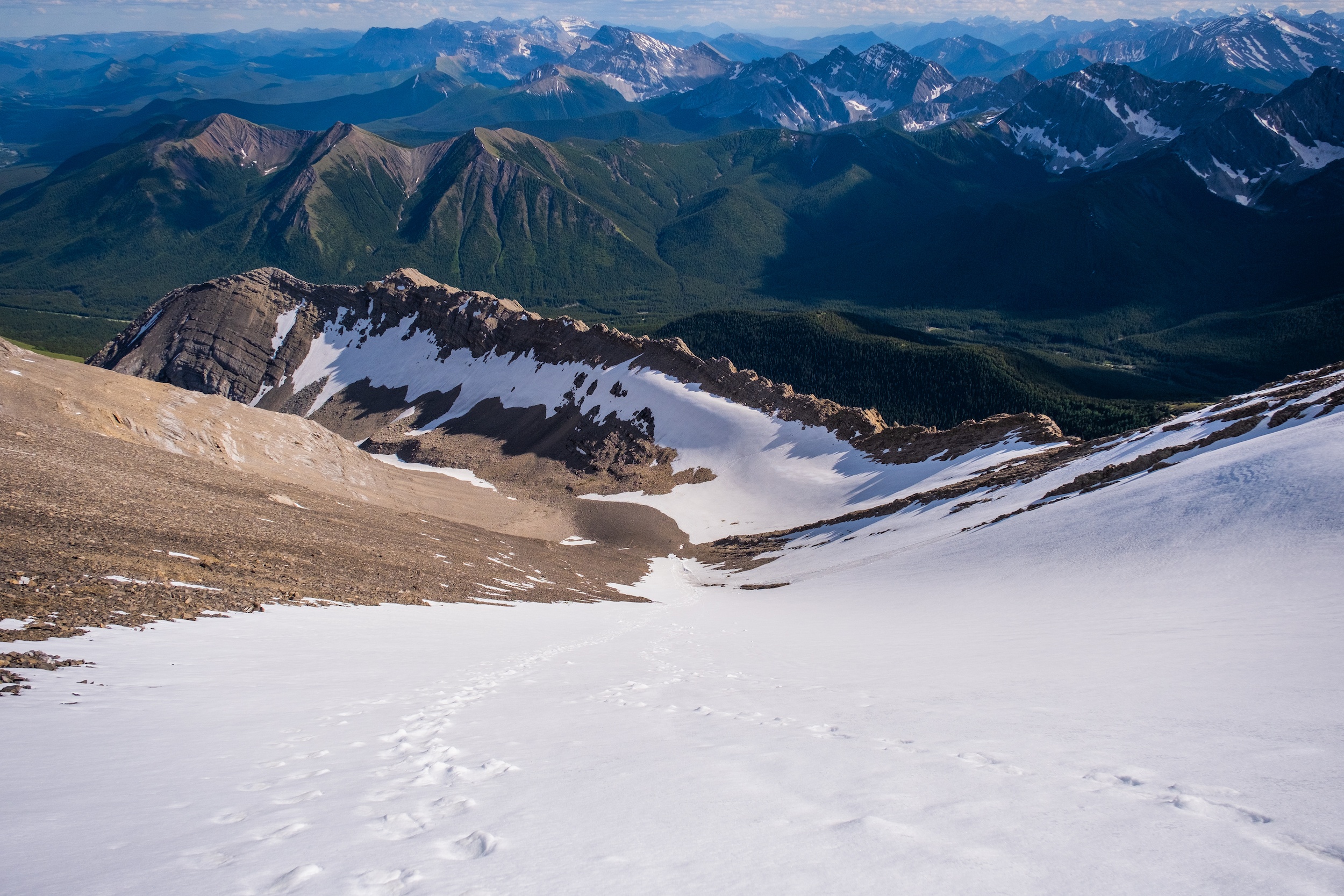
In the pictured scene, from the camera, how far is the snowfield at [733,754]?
648cm

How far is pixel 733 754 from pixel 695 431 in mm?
81809

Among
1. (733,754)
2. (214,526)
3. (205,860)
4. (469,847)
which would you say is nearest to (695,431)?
(214,526)

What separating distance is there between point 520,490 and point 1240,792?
81.7 m

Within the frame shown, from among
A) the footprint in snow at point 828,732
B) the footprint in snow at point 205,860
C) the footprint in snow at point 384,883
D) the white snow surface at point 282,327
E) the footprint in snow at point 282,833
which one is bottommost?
the footprint in snow at point 828,732

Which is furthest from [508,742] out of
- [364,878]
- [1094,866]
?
[1094,866]

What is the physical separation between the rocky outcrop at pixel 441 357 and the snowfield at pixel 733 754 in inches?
2191

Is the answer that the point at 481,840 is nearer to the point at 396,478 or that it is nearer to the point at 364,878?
the point at 364,878

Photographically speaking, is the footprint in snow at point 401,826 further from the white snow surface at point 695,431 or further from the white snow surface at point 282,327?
the white snow surface at point 282,327

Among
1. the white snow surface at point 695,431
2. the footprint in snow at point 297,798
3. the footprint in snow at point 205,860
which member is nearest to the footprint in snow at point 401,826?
the footprint in snow at point 297,798

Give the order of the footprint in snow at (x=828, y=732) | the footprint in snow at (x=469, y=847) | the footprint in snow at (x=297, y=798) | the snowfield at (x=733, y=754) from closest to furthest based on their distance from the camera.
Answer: the snowfield at (x=733, y=754), the footprint in snow at (x=469, y=847), the footprint in snow at (x=297, y=798), the footprint in snow at (x=828, y=732)

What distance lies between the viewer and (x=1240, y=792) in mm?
7457

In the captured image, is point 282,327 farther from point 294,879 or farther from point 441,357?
point 294,879

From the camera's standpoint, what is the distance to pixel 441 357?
117 metres

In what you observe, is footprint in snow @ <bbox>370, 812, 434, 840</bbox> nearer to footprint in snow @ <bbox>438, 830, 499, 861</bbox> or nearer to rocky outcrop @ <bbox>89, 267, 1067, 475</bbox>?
footprint in snow @ <bbox>438, 830, 499, 861</bbox>
